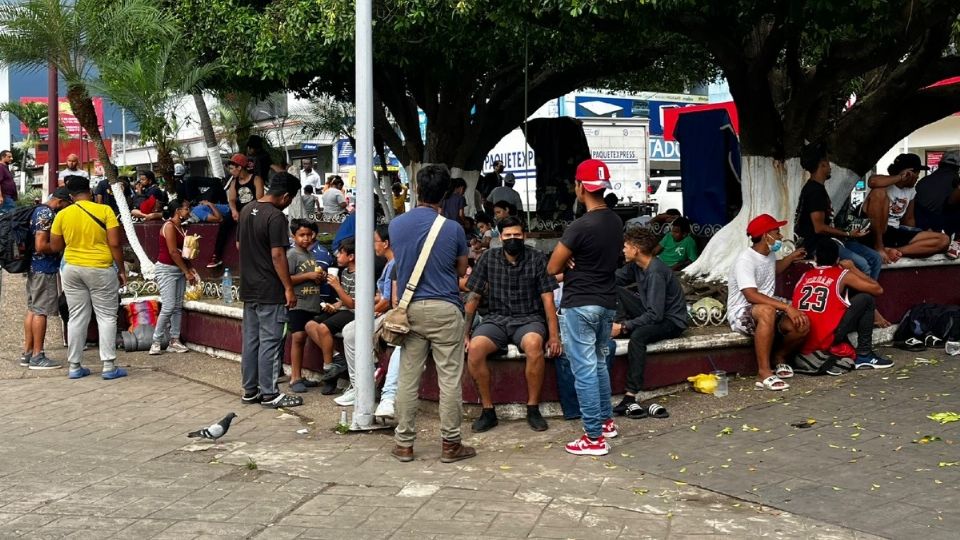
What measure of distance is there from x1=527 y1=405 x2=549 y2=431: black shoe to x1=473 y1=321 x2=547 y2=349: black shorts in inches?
18.3

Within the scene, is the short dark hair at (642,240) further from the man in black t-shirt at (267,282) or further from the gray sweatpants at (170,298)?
the gray sweatpants at (170,298)

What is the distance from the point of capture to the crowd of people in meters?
6.45

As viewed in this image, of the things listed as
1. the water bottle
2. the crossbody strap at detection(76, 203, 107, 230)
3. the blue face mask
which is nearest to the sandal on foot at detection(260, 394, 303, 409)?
the crossbody strap at detection(76, 203, 107, 230)

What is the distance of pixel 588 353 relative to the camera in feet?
21.5

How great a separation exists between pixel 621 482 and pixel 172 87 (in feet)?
31.8

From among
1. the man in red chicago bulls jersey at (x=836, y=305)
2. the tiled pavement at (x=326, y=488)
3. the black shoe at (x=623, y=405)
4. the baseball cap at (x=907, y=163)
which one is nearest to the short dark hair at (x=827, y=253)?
the man in red chicago bulls jersey at (x=836, y=305)

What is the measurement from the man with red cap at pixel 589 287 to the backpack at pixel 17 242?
5.73 metres

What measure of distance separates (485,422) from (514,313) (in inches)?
31.5

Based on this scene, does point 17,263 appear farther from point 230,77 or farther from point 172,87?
point 230,77

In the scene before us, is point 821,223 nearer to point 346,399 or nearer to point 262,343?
point 346,399

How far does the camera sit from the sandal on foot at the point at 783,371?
27.6ft

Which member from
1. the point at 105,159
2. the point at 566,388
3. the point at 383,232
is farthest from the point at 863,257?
the point at 105,159

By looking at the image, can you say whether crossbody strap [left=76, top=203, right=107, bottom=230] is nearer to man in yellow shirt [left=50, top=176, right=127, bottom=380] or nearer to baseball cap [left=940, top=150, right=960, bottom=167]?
man in yellow shirt [left=50, top=176, right=127, bottom=380]

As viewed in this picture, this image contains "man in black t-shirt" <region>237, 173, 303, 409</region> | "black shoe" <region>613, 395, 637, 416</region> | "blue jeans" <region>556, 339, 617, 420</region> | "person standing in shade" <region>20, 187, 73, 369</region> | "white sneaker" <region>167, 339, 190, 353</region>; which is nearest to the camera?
"blue jeans" <region>556, 339, 617, 420</region>
